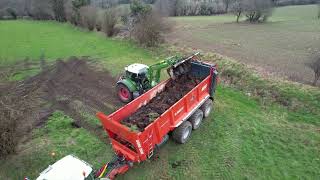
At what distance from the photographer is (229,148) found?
863 centimetres

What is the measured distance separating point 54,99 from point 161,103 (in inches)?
208

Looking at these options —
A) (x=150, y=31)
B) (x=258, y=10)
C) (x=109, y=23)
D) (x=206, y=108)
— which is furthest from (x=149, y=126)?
(x=258, y=10)

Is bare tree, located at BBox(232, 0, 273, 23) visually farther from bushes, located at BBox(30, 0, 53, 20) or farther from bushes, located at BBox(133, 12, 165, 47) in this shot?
bushes, located at BBox(30, 0, 53, 20)

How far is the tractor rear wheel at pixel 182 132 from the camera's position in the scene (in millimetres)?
8375

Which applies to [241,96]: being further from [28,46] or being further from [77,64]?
[28,46]

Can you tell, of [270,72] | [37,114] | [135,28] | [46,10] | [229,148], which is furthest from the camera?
[46,10]

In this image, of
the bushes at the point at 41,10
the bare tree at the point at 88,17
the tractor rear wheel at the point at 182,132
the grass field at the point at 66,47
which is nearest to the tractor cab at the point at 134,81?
the tractor rear wheel at the point at 182,132

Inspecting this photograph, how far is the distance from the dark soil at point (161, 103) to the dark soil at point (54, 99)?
1754 mm

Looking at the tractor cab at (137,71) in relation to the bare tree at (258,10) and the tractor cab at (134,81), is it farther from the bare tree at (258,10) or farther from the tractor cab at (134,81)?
the bare tree at (258,10)

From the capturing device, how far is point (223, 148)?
8.62 m

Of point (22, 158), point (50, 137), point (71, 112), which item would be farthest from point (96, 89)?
point (22, 158)

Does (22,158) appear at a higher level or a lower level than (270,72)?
lower

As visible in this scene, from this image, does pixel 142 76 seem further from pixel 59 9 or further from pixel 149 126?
pixel 59 9

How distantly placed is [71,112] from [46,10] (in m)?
33.9
